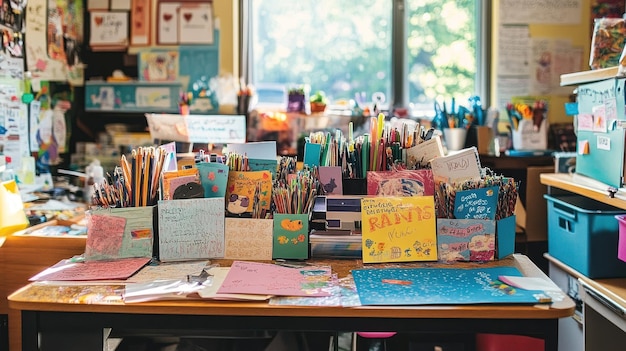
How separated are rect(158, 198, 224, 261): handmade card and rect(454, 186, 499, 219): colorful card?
2.15ft

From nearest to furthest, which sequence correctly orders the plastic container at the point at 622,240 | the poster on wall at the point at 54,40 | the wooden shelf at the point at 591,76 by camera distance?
the plastic container at the point at 622,240 < the wooden shelf at the point at 591,76 < the poster on wall at the point at 54,40

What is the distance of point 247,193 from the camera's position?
1764 mm

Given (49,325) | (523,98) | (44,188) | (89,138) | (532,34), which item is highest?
(532,34)

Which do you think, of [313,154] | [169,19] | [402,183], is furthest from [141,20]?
A: [402,183]

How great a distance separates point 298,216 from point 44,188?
1772 mm

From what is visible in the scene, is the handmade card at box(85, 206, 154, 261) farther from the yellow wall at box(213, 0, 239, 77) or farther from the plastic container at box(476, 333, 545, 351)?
the yellow wall at box(213, 0, 239, 77)

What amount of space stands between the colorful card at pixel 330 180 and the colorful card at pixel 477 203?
335 mm

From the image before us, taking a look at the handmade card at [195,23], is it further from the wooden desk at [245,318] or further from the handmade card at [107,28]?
the wooden desk at [245,318]

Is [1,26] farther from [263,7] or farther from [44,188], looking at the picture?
[263,7]

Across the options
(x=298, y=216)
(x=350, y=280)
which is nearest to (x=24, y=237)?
(x=298, y=216)

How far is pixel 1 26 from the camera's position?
2.65 meters

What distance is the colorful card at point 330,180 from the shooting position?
1.78 m

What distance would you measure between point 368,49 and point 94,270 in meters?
2.70

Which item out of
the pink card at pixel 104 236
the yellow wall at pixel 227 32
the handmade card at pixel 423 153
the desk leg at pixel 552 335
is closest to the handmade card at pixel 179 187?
the pink card at pixel 104 236
